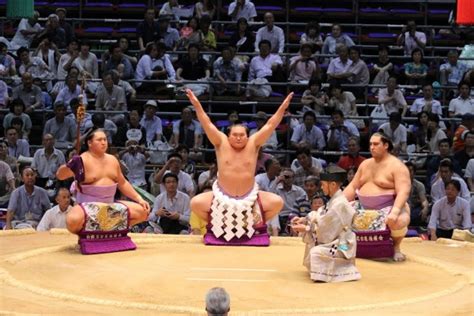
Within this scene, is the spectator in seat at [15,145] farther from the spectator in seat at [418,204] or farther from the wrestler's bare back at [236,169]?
the spectator in seat at [418,204]

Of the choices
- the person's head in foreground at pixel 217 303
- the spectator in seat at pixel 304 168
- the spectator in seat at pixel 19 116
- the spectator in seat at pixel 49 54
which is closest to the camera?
the person's head in foreground at pixel 217 303

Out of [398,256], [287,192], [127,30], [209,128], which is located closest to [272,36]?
[127,30]

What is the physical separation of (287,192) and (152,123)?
145 centimetres

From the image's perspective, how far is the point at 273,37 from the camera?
893 cm

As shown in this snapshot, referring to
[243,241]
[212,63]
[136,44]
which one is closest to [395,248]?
[243,241]

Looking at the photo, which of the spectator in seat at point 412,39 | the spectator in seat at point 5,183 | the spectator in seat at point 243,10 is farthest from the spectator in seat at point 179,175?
the spectator in seat at point 412,39

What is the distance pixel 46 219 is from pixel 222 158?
1.34 meters

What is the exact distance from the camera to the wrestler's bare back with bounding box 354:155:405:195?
543cm

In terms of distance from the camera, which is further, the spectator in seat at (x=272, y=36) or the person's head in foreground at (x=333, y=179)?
the spectator in seat at (x=272, y=36)

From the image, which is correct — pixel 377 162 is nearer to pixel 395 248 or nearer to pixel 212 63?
pixel 395 248

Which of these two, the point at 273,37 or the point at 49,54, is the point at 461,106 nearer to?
the point at 273,37

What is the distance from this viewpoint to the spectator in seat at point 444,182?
6.82 metres

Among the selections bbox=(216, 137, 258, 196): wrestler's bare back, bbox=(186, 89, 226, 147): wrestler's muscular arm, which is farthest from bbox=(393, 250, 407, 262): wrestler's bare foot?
bbox=(186, 89, 226, 147): wrestler's muscular arm

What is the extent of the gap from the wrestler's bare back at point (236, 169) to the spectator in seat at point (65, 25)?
12.1ft
